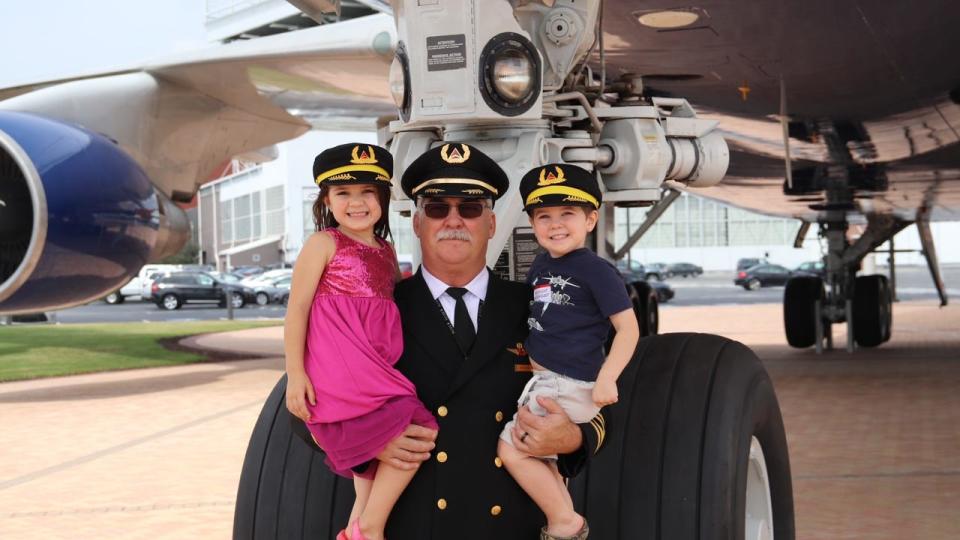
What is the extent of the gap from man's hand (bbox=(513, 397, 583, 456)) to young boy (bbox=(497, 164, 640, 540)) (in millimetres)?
29

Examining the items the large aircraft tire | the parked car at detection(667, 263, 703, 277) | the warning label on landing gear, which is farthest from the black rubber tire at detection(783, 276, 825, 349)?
the parked car at detection(667, 263, 703, 277)

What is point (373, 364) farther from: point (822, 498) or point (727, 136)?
point (727, 136)

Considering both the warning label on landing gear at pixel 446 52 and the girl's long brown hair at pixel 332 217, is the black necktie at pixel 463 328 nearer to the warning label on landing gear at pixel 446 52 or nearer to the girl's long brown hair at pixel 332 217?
the girl's long brown hair at pixel 332 217

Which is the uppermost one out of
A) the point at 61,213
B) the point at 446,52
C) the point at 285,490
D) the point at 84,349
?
the point at 446,52

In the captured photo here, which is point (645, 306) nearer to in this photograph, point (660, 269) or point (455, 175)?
point (455, 175)

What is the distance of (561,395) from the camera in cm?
316

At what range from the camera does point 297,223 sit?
7631 centimetres

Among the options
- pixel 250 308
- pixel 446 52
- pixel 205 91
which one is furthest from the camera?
pixel 250 308

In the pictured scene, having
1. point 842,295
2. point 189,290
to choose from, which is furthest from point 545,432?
point 189,290

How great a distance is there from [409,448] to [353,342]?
314 mm

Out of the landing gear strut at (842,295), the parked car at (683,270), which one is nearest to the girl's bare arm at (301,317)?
the landing gear strut at (842,295)

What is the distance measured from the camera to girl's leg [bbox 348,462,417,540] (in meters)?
3.12

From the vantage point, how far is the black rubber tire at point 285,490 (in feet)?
12.5

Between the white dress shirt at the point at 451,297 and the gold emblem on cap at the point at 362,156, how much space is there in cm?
34
